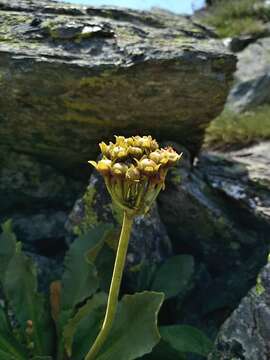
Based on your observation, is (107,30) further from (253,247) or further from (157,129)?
(253,247)

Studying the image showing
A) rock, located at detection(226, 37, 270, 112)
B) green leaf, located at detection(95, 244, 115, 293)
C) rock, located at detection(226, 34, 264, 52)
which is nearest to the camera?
green leaf, located at detection(95, 244, 115, 293)

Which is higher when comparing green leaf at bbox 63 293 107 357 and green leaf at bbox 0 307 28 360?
green leaf at bbox 63 293 107 357

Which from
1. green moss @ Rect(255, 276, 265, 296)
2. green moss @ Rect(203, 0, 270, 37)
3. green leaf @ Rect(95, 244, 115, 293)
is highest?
green moss @ Rect(255, 276, 265, 296)

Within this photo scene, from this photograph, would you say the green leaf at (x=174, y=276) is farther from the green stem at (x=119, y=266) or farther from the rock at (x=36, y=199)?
the green stem at (x=119, y=266)

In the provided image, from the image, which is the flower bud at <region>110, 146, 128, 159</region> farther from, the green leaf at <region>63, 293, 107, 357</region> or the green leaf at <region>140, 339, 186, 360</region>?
the green leaf at <region>140, 339, 186, 360</region>

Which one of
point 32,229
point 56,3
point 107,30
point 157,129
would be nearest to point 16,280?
point 32,229

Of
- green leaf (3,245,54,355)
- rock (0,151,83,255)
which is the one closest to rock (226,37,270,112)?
rock (0,151,83,255)
